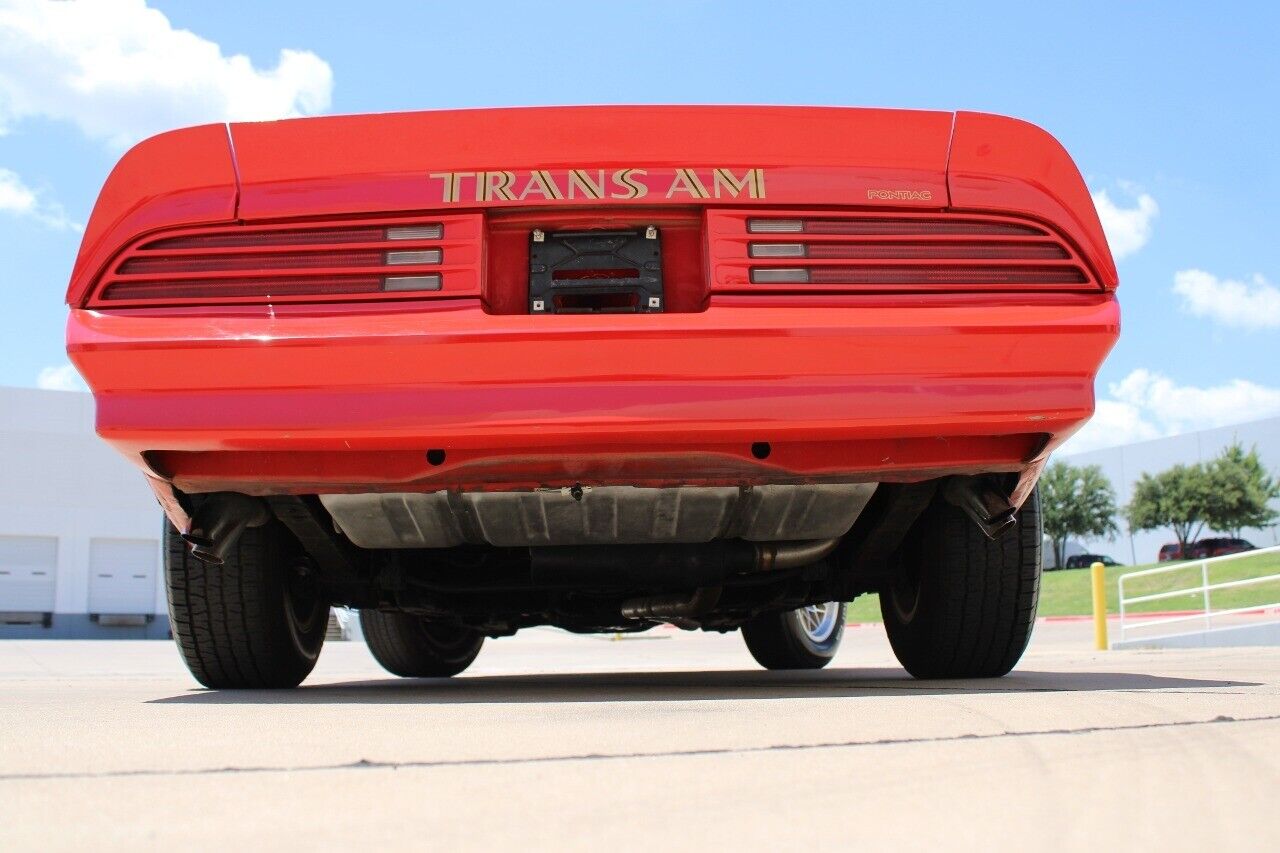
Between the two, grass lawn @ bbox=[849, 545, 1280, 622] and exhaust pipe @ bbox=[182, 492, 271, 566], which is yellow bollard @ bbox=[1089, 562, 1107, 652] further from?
grass lawn @ bbox=[849, 545, 1280, 622]

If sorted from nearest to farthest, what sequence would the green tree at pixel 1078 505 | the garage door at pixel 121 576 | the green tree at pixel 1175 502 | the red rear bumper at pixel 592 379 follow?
1. the red rear bumper at pixel 592 379
2. the garage door at pixel 121 576
3. the green tree at pixel 1175 502
4. the green tree at pixel 1078 505

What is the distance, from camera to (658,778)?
50.1 inches

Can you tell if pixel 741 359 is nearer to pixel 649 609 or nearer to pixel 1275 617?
pixel 649 609

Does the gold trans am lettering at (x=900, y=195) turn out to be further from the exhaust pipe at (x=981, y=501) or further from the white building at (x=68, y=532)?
the white building at (x=68, y=532)

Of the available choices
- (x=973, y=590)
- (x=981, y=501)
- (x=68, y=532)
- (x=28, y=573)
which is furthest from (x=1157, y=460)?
(x=981, y=501)

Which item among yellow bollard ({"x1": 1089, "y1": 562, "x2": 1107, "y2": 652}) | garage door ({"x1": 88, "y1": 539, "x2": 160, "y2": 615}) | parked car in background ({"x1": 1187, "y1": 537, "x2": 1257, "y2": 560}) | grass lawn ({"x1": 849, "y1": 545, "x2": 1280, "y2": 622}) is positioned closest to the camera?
yellow bollard ({"x1": 1089, "y1": 562, "x2": 1107, "y2": 652})

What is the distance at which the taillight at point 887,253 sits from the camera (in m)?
2.43

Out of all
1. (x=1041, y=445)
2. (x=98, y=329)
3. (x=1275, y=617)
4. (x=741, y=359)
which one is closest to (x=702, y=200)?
(x=741, y=359)

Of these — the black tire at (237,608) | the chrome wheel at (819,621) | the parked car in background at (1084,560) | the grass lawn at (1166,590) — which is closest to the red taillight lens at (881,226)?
the black tire at (237,608)

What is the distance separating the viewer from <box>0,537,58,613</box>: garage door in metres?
32.3

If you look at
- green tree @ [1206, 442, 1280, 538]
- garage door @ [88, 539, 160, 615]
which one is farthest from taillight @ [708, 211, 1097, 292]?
green tree @ [1206, 442, 1280, 538]

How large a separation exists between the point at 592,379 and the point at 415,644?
306 cm

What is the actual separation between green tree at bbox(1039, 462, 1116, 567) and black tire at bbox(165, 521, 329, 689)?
51.6 m

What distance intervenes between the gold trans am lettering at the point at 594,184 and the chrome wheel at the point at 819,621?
9.88ft
